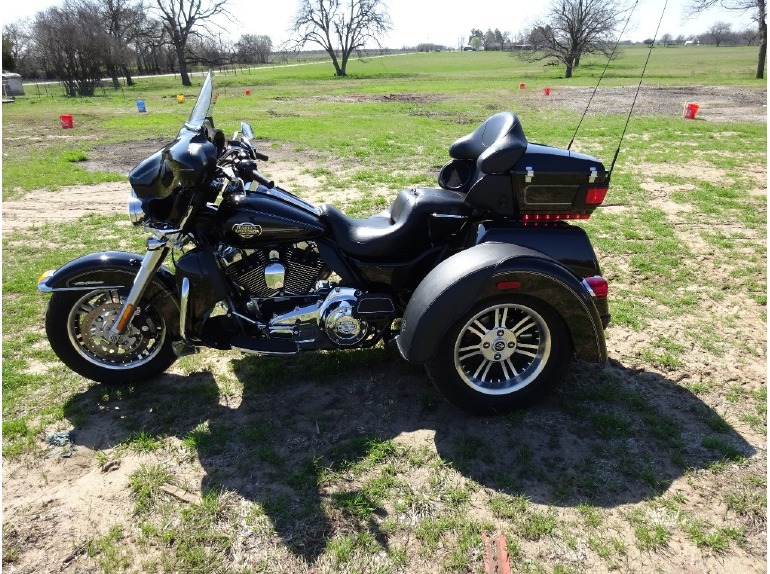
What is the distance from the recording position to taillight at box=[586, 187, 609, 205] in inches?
136

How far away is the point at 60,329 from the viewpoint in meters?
3.61

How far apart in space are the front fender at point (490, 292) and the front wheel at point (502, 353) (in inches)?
3.6

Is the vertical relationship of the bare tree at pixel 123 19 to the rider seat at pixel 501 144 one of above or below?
above

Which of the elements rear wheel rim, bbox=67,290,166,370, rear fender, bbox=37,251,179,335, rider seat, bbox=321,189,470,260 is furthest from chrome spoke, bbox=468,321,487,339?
rear wheel rim, bbox=67,290,166,370

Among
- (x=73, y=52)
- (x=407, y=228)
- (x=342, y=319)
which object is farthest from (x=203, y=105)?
(x=73, y=52)

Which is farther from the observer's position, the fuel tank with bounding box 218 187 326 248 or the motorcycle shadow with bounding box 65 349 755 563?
the fuel tank with bounding box 218 187 326 248

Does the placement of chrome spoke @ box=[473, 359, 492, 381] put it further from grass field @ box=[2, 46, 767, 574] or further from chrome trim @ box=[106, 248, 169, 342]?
chrome trim @ box=[106, 248, 169, 342]

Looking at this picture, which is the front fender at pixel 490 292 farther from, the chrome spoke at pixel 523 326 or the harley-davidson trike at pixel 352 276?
the chrome spoke at pixel 523 326

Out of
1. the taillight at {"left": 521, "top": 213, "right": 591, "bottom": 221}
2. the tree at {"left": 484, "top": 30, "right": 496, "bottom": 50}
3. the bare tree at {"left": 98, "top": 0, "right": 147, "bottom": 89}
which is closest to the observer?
the taillight at {"left": 521, "top": 213, "right": 591, "bottom": 221}

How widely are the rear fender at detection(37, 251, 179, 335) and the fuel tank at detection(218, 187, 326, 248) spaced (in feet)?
1.88

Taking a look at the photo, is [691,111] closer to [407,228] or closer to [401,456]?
[407,228]

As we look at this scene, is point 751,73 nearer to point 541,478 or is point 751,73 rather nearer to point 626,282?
point 626,282

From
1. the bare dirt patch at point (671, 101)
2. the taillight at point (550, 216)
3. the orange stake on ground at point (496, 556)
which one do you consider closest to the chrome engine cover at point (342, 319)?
the taillight at point (550, 216)

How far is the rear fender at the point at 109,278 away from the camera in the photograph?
138 inches
